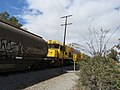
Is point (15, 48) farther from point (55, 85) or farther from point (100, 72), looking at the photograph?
point (100, 72)

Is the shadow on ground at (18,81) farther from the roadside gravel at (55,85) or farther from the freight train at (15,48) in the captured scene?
the freight train at (15,48)

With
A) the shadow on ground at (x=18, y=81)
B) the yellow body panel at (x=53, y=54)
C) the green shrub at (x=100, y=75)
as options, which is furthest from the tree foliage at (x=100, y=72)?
the yellow body panel at (x=53, y=54)

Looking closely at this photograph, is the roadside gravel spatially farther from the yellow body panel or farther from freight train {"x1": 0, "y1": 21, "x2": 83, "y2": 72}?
the yellow body panel

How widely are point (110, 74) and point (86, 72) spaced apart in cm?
111

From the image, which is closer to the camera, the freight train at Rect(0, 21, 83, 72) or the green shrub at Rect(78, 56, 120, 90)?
the green shrub at Rect(78, 56, 120, 90)

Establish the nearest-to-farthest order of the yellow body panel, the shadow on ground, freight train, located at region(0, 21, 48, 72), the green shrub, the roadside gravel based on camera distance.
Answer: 1. the green shrub
2. the shadow on ground
3. the roadside gravel
4. freight train, located at region(0, 21, 48, 72)
5. the yellow body panel

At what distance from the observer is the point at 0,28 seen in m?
13.5

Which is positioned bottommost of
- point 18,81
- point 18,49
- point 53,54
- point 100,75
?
point 18,81

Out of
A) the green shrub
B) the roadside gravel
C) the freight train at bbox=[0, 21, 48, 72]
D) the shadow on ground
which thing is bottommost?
the roadside gravel

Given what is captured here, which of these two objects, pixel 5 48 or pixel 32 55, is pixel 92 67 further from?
pixel 32 55

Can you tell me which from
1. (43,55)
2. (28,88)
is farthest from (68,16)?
(28,88)

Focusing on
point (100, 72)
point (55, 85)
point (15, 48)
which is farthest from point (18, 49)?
point (100, 72)

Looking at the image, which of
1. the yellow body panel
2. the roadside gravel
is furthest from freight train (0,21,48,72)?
the yellow body panel

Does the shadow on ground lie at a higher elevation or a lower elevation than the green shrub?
lower
